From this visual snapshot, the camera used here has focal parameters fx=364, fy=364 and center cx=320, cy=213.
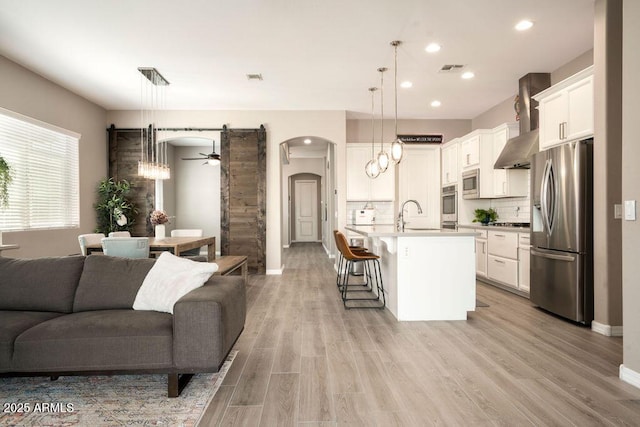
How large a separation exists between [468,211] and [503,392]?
4.72m

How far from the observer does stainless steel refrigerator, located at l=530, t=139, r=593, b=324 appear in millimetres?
3498

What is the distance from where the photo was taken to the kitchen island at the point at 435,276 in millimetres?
3678

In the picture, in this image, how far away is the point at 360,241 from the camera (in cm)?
650

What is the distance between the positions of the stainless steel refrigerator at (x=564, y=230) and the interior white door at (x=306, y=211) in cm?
914

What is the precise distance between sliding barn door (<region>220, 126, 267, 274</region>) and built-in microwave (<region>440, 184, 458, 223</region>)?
3.49m

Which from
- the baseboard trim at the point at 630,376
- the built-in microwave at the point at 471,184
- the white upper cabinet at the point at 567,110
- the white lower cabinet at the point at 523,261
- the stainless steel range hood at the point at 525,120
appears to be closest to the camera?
the baseboard trim at the point at 630,376

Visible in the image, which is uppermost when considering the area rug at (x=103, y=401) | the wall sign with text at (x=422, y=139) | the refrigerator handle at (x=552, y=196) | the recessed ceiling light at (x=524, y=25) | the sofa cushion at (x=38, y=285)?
the recessed ceiling light at (x=524, y=25)

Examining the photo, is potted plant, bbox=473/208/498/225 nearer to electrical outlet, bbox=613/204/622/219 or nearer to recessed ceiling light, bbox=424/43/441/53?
electrical outlet, bbox=613/204/622/219

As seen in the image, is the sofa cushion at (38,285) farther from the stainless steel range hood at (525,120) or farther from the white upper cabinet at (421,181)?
the white upper cabinet at (421,181)

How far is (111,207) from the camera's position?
6.20 m

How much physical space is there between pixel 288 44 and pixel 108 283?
121 inches

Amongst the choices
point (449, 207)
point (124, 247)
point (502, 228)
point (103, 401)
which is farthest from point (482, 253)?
point (103, 401)

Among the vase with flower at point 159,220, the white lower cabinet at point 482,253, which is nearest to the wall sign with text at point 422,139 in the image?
the white lower cabinet at point 482,253

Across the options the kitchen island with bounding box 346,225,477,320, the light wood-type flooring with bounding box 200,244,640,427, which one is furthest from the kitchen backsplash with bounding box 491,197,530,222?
the kitchen island with bounding box 346,225,477,320
